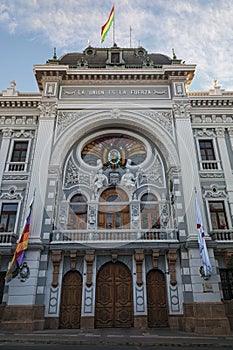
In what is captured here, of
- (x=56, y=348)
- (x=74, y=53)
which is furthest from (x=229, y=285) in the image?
(x=74, y=53)

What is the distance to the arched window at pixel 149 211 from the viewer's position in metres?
18.5

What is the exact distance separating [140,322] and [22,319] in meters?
6.67

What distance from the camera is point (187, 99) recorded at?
21625 millimetres

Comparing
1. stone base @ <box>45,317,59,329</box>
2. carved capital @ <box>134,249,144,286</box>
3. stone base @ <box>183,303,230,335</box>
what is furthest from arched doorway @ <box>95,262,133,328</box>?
stone base @ <box>183,303,230,335</box>

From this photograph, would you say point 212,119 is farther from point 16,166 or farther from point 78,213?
point 16,166

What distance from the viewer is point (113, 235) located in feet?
57.6

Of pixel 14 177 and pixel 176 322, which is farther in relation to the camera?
pixel 14 177

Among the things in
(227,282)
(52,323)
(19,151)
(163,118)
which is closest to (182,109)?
(163,118)

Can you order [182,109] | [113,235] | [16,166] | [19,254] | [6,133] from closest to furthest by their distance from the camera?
[19,254]
[113,235]
[16,166]
[6,133]
[182,109]

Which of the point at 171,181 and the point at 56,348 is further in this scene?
the point at 171,181

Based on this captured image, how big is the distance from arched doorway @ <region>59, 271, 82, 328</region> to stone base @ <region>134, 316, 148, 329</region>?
338 cm

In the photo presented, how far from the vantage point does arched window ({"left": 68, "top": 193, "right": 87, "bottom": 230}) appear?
1836 centimetres

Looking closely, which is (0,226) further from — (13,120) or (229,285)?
(229,285)

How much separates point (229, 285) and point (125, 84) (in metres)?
16.8
